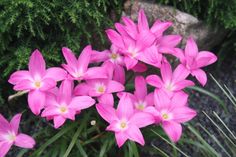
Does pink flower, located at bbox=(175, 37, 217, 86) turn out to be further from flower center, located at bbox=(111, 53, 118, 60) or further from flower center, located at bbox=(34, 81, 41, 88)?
flower center, located at bbox=(34, 81, 41, 88)

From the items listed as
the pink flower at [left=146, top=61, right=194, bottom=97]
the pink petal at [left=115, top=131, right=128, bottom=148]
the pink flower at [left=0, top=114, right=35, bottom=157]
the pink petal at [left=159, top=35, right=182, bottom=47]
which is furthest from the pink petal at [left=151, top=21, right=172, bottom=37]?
the pink flower at [left=0, top=114, right=35, bottom=157]

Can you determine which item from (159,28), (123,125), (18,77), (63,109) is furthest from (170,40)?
(18,77)

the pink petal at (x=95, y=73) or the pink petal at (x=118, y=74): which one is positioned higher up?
the pink petal at (x=95, y=73)

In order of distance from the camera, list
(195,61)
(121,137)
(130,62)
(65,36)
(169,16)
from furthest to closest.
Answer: (169,16) → (65,36) → (195,61) → (130,62) → (121,137)

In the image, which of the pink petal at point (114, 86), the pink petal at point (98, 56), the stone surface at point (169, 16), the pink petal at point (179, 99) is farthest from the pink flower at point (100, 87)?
the stone surface at point (169, 16)

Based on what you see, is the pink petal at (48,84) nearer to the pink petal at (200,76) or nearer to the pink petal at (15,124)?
the pink petal at (15,124)

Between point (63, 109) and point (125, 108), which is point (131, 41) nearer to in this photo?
point (125, 108)
